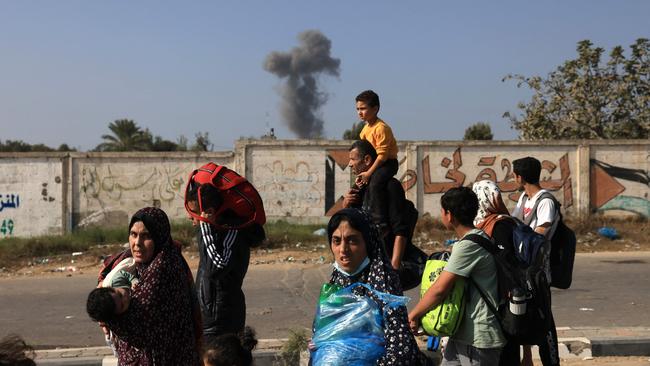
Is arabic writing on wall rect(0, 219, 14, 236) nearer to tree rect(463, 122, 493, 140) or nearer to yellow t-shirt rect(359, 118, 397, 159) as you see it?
yellow t-shirt rect(359, 118, 397, 159)

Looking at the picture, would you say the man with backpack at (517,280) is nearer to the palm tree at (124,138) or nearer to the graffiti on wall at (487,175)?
the graffiti on wall at (487,175)

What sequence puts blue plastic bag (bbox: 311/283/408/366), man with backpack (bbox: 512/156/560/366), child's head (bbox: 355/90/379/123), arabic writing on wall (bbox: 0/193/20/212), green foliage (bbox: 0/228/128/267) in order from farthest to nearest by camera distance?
arabic writing on wall (bbox: 0/193/20/212) < green foliage (bbox: 0/228/128/267) < child's head (bbox: 355/90/379/123) < man with backpack (bbox: 512/156/560/366) < blue plastic bag (bbox: 311/283/408/366)

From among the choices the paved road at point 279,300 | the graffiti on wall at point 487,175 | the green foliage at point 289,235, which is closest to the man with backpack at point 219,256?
the paved road at point 279,300

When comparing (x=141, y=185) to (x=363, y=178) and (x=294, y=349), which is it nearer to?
(x=294, y=349)

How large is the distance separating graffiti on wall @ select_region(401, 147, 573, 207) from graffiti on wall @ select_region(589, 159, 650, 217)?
629 mm

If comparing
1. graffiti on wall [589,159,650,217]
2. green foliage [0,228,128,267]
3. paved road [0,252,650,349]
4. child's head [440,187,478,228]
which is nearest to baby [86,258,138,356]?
child's head [440,187,478,228]

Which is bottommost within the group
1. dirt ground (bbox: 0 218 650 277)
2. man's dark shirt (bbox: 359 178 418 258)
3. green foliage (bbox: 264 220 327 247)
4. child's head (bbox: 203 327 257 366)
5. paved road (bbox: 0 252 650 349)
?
paved road (bbox: 0 252 650 349)

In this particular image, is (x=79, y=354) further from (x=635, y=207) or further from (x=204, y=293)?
(x=635, y=207)

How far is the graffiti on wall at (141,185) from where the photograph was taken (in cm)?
1902

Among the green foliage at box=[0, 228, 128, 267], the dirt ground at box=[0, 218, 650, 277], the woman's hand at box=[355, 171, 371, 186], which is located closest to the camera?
the woman's hand at box=[355, 171, 371, 186]

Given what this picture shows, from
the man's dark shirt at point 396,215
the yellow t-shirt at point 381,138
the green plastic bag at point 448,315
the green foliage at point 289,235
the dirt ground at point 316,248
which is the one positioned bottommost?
the dirt ground at point 316,248

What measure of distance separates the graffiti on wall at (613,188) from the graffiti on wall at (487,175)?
629mm

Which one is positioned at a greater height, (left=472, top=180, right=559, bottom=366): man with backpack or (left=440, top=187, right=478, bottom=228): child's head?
(left=440, top=187, right=478, bottom=228): child's head

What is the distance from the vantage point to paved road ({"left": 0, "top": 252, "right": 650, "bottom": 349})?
871 centimetres
